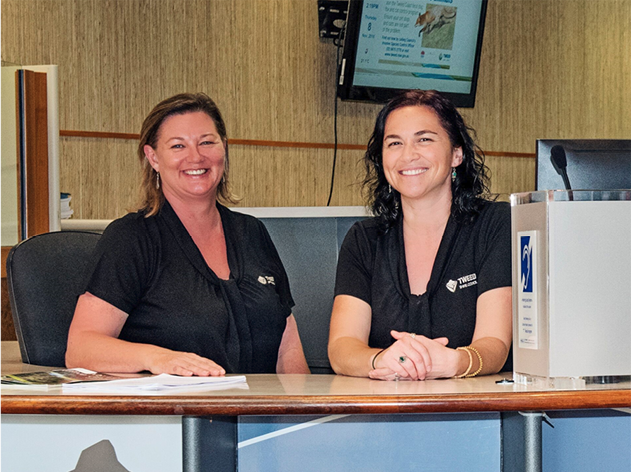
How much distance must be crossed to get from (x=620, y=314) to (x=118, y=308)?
45.8 inches

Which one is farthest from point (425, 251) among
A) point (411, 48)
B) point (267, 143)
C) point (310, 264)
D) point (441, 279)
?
point (411, 48)

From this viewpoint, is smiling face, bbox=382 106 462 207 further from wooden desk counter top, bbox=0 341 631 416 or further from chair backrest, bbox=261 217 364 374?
chair backrest, bbox=261 217 364 374

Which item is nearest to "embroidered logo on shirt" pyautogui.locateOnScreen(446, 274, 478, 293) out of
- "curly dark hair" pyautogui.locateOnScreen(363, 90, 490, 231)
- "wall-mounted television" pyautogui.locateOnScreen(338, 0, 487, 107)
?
"curly dark hair" pyautogui.locateOnScreen(363, 90, 490, 231)

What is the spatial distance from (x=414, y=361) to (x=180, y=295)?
2.47ft

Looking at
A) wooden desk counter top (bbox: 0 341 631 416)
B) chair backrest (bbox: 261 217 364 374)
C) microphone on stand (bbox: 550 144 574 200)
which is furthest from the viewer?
chair backrest (bbox: 261 217 364 374)

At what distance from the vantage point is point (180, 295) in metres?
1.94

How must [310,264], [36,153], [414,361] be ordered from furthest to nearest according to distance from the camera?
[310,264] → [36,153] → [414,361]

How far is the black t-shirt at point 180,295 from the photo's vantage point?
1903 mm

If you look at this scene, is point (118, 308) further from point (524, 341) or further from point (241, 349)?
point (524, 341)

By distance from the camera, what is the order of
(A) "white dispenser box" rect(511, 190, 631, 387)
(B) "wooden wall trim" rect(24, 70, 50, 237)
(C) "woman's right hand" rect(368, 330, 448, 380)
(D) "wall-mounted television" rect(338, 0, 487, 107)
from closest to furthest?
(A) "white dispenser box" rect(511, 190, 631, 387)
(C) "woman's right hand" rect(368, 330, 448, 380)
(B) "wooden wall trim" rect(24, 70, 50, 237)
(D) "wall-mounted television" rect(338, 0, 487, 107)

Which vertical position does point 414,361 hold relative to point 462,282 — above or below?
below

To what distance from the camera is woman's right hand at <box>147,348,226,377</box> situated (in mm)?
1411

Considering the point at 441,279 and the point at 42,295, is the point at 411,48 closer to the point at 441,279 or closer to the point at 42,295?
the point at 441,279

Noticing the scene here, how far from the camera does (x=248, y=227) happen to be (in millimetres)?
2213
